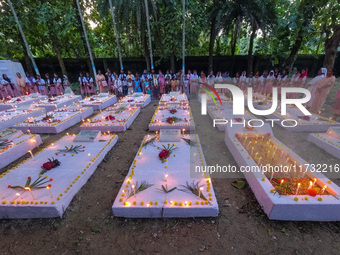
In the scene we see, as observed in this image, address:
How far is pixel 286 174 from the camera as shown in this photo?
11.7 ft

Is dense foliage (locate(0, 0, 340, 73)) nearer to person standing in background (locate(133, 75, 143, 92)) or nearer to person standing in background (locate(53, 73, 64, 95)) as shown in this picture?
person standing in background (locate(53, 73, 64, 95))

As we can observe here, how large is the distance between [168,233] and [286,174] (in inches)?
109

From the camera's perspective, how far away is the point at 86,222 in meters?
2.96

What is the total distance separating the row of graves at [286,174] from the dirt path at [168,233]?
0.24 metres

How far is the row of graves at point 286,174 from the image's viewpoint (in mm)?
2734

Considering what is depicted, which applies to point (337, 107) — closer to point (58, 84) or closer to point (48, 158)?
point (48, 158)

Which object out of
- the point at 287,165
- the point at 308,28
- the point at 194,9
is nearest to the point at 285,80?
the point at 308,28

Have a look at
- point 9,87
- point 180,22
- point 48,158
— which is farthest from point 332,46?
point 9,87

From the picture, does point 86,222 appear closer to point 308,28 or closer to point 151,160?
point 151,160

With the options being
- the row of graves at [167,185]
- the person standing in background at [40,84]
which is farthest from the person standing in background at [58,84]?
the row of graves at [167,185]

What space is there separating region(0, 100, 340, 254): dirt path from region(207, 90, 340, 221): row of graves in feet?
0.78

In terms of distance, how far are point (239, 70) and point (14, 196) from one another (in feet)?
64.7

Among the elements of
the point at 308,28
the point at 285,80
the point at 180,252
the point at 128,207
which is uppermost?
the point at 308,28

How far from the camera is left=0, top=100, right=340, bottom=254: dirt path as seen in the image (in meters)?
2.48
